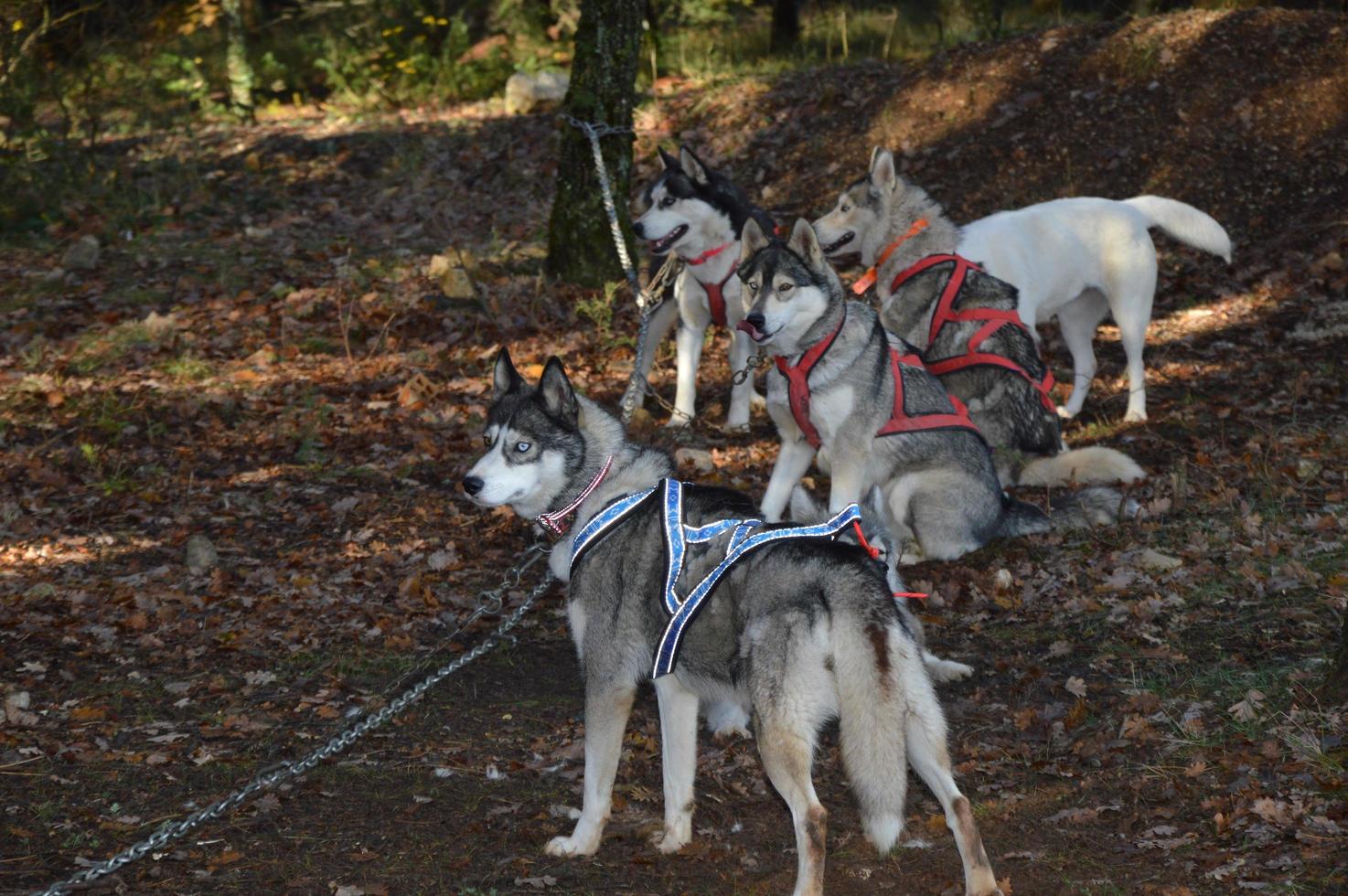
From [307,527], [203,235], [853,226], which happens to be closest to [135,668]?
[307,527]

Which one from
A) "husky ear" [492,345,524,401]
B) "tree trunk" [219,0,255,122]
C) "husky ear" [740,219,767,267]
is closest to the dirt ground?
"husky ear" [492,345,524,401]

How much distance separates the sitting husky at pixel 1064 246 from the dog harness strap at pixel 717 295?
816 millimetres

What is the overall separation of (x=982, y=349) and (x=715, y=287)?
2.07 meters

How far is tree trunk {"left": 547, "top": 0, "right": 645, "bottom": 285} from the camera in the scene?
10.9m

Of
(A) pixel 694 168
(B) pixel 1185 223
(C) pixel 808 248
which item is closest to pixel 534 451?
(C) pixel 808 248

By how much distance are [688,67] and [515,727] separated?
1338 cm

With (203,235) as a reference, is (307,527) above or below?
below

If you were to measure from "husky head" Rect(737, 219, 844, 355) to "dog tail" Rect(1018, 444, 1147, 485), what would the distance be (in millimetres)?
1949

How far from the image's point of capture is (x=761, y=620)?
13.3ft

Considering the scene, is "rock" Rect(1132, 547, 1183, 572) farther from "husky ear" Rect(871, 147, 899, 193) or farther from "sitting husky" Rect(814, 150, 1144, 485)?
"husky ear" Rect(871, 147, 899, 193)

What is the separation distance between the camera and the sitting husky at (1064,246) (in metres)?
9.03

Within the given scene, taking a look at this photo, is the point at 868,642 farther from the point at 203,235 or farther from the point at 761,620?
the point at 203,235

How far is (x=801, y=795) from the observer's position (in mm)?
3922

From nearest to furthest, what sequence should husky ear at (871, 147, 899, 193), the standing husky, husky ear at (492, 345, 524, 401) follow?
husky ear at (492, 345, 524, 401), husky ear at (871, 147, 899, 193), the standing husky
